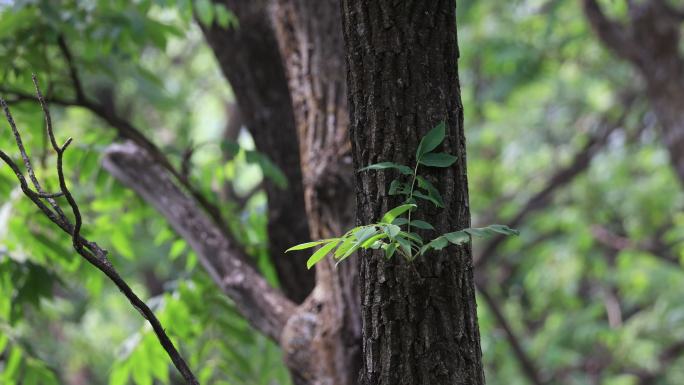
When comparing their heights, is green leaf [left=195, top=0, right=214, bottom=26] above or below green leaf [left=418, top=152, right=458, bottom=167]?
above

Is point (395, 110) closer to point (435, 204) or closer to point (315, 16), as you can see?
point (435, 204)

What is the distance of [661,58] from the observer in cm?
526

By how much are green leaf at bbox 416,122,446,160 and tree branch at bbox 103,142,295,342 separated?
1.24 m

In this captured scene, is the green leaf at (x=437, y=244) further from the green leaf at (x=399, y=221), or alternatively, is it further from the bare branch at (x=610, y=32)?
the bare branch at (x=610, y=32)

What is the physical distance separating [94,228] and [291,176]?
→ 0.73 metres

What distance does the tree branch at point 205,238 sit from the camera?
2308mm

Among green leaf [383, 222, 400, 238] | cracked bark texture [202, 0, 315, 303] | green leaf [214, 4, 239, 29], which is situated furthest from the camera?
cracked bark texture [202, 0, 315, 303]

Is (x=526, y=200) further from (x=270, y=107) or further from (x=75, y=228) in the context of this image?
(x=75, y=228)

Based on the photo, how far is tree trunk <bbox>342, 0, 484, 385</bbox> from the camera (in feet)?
3.76

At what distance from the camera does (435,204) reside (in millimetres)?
1142

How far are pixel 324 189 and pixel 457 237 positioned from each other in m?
1.09

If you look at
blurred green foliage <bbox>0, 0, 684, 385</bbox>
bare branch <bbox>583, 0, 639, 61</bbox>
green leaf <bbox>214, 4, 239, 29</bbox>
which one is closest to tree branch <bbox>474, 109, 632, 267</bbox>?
blurred green foliage <bbox>0, 0, 684, 385</bbox>

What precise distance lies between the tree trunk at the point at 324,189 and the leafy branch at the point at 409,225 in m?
0.94

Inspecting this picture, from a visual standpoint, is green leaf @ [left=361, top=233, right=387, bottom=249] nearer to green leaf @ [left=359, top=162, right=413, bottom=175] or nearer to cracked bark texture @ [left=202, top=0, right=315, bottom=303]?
green leaf @ [left=359, top=162, right=413, bottom=175]
